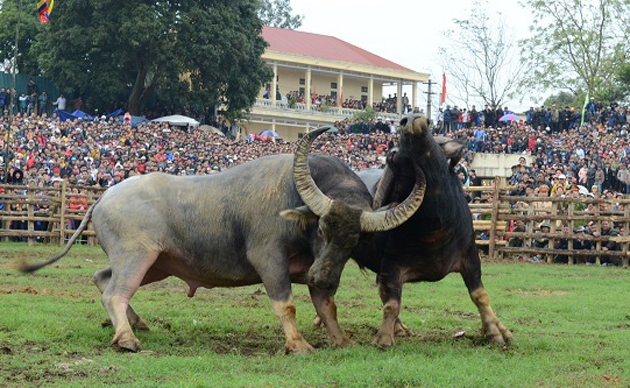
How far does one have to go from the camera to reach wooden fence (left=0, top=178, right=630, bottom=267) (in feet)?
75.8

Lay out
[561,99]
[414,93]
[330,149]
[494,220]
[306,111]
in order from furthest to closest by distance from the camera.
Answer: [414,93] → [306,111] → [561,99] → [330,149] → [494,220]

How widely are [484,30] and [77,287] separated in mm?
51811

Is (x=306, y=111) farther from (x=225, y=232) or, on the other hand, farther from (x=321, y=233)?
(x=321, y=233)

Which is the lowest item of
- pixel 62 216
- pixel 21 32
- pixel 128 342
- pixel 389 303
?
pixel 62 216

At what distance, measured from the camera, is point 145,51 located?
48.3 metres

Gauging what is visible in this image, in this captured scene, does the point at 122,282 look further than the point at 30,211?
No

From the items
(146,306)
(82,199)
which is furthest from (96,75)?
(146,306)

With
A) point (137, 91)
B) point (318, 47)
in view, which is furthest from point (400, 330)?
point (318, 47)

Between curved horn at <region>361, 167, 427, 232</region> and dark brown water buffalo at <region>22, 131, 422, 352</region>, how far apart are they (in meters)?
0.12

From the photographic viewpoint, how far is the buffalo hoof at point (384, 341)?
9250 millimetres

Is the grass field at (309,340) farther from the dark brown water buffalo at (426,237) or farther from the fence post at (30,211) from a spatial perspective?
the fence post at (30,211)

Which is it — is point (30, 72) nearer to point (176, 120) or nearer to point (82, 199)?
point (176, 120)

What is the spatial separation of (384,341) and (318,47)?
71150 millimetres

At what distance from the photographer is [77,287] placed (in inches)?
612
